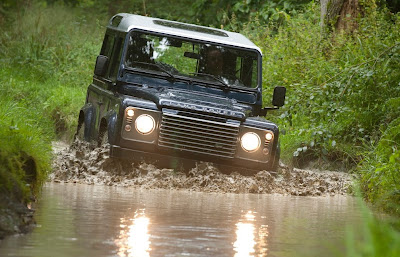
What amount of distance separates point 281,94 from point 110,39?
232 cm

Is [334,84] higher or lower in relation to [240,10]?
lower

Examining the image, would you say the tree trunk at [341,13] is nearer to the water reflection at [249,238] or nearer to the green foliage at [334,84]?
the green foliage at [334,84]

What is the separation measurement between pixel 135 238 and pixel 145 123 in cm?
355

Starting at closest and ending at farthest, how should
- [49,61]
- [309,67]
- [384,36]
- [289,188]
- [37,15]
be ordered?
[289,188] < [384,36] < [309,67] < [49,61] < [37,15]

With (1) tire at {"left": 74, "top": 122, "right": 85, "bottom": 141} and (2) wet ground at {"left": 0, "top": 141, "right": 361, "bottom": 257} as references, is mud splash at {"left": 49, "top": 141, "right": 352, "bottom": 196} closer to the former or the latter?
(2) wet ground at {"left": 0, "top": 141, "right": 361, "bottom": 257}

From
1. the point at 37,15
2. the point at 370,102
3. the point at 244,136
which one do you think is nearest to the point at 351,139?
the point at 370,102

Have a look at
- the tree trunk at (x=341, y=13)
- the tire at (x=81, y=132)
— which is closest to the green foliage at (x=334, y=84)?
the tree trunk at (x=341, y=13)

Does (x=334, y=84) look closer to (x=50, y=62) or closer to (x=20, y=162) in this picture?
(x=20, y=162)

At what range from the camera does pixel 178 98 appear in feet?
31.2

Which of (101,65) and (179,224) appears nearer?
(179,224)

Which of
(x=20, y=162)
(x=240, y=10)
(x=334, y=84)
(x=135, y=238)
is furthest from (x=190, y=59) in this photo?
(x=240, y=10)

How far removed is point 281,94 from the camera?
34.6 ft

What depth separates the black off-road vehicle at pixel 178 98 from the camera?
30.7ft

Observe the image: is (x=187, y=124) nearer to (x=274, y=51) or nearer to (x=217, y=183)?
(x=217, y=183)
